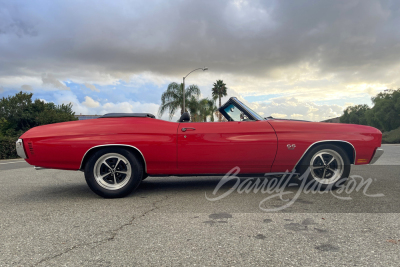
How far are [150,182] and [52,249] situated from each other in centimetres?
317

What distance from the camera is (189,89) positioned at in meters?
33.3

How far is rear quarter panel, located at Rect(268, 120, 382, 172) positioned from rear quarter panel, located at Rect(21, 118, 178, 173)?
1.52m

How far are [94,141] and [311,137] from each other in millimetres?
3016

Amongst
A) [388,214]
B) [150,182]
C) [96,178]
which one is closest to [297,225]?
[388,214]

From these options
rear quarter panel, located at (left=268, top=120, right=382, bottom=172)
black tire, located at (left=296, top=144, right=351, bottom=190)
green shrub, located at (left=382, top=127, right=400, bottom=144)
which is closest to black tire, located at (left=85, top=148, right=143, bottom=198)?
rear quarter panel, located at (left=268, top=120, right=382, bottom=172)

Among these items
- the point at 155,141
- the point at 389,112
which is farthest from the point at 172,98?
the point at 389,112

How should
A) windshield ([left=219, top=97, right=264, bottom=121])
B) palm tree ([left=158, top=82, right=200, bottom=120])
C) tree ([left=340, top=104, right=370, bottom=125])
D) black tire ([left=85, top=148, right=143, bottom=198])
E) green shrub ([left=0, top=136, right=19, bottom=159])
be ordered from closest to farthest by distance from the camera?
1. black tire ([left=85, top=148, right=143, bottom=198])
2. windshield ([left=219, top=97, right=264, bottom=121])
3. green shrub ([left=0, top=136, right=19, bottom=159])
4. palm tree ([left=158, top=82, right=200, bottom=120])
5. tree ([left=340, top=104, right=370, bottom=125])

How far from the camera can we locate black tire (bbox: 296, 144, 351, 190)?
14.5ft

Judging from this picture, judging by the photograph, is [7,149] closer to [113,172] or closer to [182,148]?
[113,172]

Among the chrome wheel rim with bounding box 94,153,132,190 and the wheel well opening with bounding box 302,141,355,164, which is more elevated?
the wheel well opening with bounding box 302,141,355,164

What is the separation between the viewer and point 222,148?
4.25 metres

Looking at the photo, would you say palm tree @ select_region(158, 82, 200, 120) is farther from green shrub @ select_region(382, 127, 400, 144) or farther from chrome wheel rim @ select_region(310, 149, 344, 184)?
chrome wheel rim @ select_region(310, 149, 344, 184)

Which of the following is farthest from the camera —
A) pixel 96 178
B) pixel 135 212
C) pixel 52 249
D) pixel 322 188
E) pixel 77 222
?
pixel 322 188

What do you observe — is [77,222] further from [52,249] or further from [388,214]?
[388,214]
